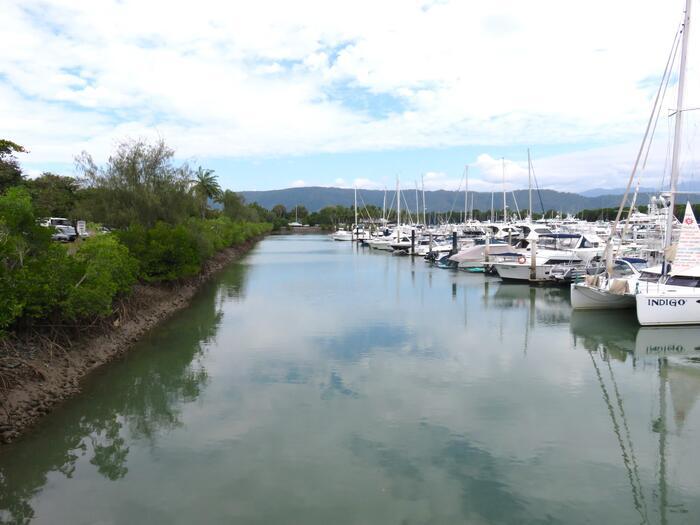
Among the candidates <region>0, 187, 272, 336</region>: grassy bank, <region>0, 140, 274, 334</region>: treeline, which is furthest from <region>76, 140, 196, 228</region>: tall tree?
<region>0, 187, 272, 336</region>: grassy bank

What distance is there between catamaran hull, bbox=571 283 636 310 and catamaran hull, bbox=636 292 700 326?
3528 millimetres

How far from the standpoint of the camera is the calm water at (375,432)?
31.3 feet

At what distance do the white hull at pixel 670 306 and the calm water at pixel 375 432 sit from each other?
723mm

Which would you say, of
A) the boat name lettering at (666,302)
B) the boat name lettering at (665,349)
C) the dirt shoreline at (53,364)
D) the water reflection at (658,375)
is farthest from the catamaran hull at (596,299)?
the dirt shoreline at (53,364)

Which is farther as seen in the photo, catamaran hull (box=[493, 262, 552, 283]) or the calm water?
catamaran hull (box=[493, 262, 552, 283])

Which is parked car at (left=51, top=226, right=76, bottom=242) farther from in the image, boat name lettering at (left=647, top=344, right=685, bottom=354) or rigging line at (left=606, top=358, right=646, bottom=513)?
boat name lettering at (left=647, top=344, right=685, bottom=354)

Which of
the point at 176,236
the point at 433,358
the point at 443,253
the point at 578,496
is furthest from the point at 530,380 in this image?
the point at 443,253

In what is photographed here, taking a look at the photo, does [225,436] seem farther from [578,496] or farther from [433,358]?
[433,358]

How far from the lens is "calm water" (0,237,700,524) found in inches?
375

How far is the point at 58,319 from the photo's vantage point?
1584 cm

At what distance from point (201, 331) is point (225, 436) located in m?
11.6

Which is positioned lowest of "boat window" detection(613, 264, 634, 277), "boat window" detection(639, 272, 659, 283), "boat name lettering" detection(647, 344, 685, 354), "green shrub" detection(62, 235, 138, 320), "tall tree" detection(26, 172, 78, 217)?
"boat name lettering" detection(647, 344, 685, 354)

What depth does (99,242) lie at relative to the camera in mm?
18812

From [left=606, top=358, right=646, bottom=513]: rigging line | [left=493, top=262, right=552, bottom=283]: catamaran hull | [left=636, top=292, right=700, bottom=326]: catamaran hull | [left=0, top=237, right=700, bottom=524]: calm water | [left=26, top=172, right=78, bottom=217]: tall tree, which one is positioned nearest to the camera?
[left=0, top=237, right=700, bottom=524]: calm water
